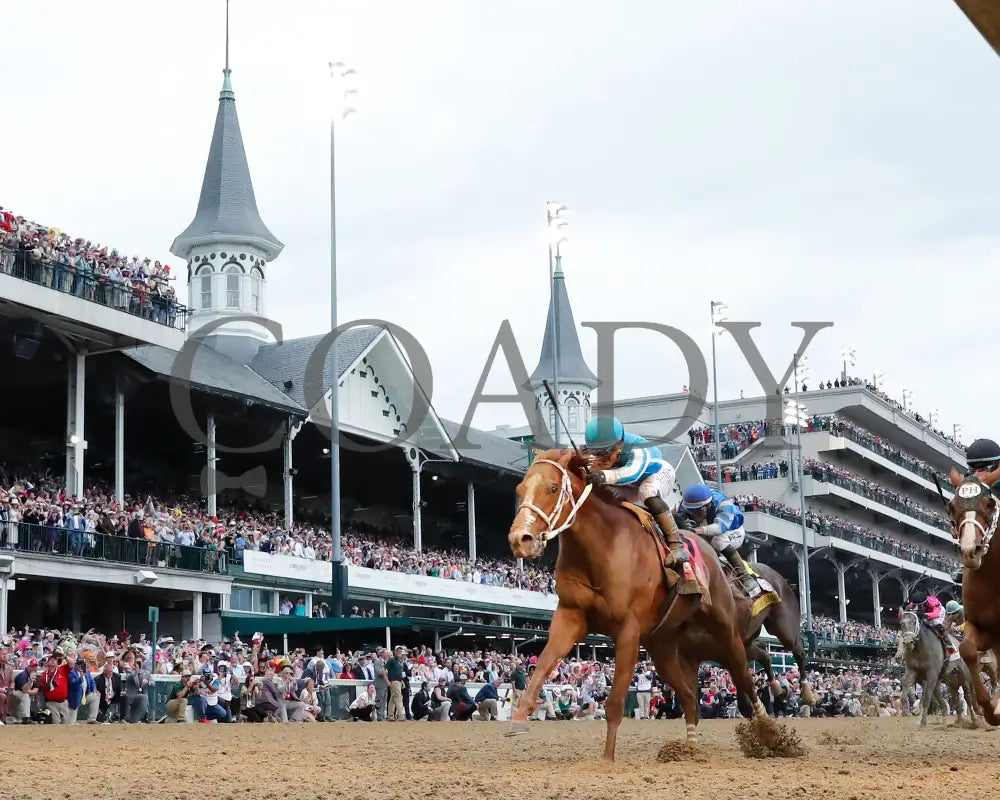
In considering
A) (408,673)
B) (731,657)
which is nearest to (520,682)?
(408,673)

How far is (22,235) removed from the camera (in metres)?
28.5

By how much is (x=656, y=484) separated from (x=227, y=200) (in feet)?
146

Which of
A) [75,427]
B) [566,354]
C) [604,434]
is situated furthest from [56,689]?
[566,354]

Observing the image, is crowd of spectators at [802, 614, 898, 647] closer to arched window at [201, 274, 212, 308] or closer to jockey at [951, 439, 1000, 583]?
arched window at [201, 274, 212, 308]

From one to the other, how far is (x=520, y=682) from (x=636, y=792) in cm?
2174

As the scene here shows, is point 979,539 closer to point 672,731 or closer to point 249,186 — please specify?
point 672,731

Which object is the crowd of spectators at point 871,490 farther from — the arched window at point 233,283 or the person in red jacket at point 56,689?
the person in red jacket at point 56,689

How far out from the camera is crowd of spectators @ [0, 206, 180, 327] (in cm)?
2812

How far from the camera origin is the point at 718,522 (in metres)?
13.6

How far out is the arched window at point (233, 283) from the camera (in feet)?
173

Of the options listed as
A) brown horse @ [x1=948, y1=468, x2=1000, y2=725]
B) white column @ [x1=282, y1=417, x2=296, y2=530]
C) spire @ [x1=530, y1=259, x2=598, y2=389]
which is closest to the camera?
brown horse @ [x1=948, y1=468, x2=1000, y2=725]

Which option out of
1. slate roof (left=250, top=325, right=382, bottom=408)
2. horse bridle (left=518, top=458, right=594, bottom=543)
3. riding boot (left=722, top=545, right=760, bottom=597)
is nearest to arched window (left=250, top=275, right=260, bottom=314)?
slate roof (left=250, top=325, right=382, bottom=408)

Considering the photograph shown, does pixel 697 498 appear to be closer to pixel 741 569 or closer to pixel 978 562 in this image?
pixel 741 569

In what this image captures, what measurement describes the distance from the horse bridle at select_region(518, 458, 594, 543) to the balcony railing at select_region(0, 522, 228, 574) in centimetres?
1861
